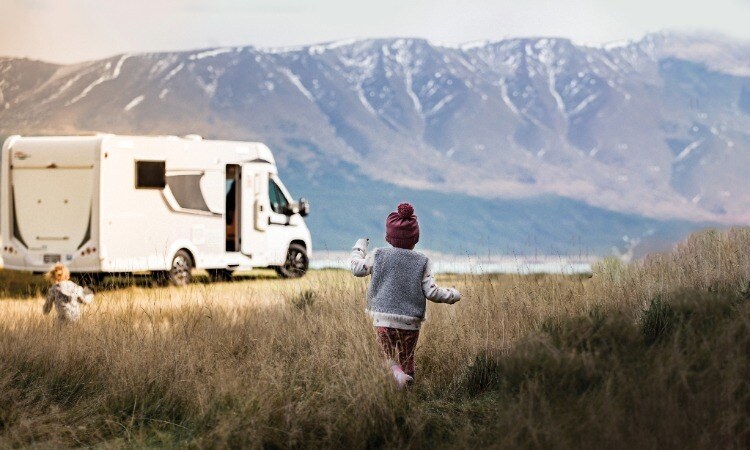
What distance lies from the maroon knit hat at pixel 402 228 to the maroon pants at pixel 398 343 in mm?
634

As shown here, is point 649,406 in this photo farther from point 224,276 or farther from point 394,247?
point 224,276

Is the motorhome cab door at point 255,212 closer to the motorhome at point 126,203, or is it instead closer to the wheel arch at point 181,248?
the motorhome at point 126,203

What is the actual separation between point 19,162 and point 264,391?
12.9m

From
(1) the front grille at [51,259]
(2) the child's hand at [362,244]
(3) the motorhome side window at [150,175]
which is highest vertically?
(3) the motorhome side window at [150,175]

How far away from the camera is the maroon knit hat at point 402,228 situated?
7.80m

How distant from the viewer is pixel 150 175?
19078 millimetres

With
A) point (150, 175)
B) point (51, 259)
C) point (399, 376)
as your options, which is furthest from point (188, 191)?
point (399, 376)

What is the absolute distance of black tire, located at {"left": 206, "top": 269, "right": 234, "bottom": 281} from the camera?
21.4 meters

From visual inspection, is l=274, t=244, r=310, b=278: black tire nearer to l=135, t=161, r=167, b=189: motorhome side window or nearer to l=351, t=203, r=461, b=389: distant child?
l=135, t=161, r=167, b=189: motorhome side window

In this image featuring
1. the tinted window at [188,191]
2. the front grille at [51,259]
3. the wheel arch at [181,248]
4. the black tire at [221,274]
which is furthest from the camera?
the black tire at [221,274]

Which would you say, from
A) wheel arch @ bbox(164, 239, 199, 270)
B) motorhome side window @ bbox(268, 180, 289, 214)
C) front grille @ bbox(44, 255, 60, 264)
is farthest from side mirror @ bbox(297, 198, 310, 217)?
front grille @ bbox(44, 255, 60, 264)

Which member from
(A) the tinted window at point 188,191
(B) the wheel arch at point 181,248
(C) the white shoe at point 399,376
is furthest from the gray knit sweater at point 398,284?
(A) the tinted window at point 188,191

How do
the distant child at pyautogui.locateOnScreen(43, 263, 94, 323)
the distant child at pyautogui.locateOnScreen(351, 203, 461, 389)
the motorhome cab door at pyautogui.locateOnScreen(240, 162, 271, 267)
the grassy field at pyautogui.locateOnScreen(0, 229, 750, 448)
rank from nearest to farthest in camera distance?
1. the grassy field at pyautogui.locateOnScreen(0, 229, 750, 448)
2. the distant child at pyautogui.locateOnScreen(351, 203, 461, 389)
3. the distant child at pyautogui.locateOnScreen(43, 263, 94, 323)
4. the motorhome cab door at pyautogui.locateOnScreen(240, 162, 271, 267)

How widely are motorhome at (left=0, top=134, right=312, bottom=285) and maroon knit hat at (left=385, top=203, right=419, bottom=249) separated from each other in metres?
11.3
